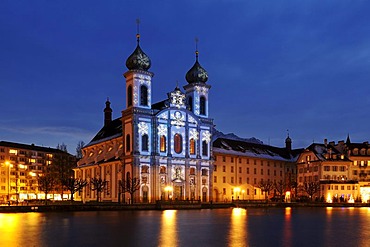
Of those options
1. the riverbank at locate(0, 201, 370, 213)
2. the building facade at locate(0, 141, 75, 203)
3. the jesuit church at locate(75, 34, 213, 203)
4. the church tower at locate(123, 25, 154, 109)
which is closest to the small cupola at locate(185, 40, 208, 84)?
the jesuit church at locate(75, 34, 213, 203)

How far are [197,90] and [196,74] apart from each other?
3.46m

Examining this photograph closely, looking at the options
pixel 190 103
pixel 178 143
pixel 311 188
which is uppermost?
pixel 190 103

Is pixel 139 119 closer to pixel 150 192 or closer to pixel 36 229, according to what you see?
pixel 150 192

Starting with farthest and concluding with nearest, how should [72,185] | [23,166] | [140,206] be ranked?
1. [23,166]
2. [72,185]
3. [140,206]

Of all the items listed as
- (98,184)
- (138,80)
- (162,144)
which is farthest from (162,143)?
(98,184)

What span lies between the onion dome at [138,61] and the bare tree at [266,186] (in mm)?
34900

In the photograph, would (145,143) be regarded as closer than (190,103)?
Yes

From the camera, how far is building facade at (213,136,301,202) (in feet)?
376

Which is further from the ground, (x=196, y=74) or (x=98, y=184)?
(x=196, y=74)

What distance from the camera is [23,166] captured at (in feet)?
565

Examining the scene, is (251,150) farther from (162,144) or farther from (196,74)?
(162,144)

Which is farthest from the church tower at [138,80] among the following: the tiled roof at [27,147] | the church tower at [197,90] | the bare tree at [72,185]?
the tiled roof at [27,147]

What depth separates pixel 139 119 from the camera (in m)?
98.8

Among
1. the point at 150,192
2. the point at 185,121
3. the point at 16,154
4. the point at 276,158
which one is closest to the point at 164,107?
the point at 185,121
